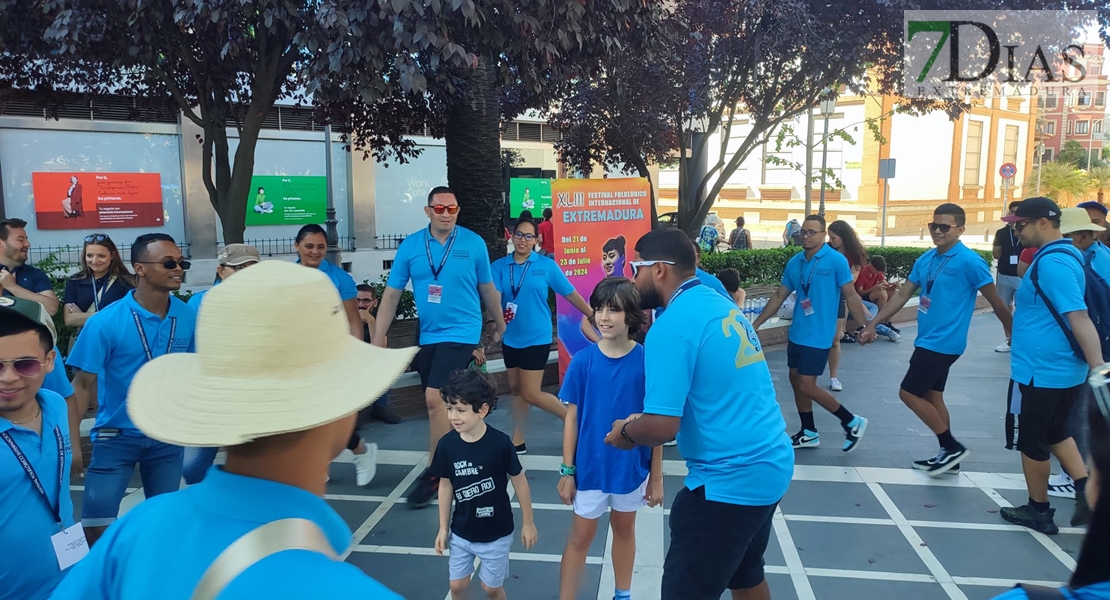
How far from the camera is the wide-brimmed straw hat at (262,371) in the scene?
1241mm

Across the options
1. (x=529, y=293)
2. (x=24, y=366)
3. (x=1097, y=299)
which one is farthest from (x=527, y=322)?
(x=24, y=366)

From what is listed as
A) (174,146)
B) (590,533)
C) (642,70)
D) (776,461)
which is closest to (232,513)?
(776,461)

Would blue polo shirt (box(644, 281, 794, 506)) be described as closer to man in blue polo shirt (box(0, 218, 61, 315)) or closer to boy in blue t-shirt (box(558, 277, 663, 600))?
boy in blue t-shirt (box(558, 277, 663, 600))

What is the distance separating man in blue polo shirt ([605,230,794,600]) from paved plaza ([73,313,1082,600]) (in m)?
1.32

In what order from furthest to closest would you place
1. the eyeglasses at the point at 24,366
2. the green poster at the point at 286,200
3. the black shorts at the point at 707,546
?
the green poster at the point at 286,200 < the black shorts at the point at 707,546 < the eyeglasses at the point at 24,366

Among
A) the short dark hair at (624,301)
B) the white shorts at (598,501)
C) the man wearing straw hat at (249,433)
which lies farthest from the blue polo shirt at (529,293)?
the man wearing straw hat at (249,433)

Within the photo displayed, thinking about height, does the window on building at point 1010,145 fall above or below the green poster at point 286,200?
above

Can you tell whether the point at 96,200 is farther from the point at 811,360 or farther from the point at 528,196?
the point at 811,360

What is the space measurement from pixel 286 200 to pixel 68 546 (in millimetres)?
19470

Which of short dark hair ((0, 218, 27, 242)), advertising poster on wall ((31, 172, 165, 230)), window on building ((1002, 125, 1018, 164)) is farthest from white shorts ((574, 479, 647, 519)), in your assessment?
window on building ((1002, 125, 1018, 164))

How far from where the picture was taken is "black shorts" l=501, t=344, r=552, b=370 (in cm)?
619

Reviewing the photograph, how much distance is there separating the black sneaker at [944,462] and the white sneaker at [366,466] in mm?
4119

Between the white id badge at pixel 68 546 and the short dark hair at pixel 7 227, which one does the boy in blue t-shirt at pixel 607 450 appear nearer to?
the white id badge at pixel 68 546

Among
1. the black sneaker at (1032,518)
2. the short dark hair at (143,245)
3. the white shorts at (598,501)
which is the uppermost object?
the short dark hair at (143,245)
